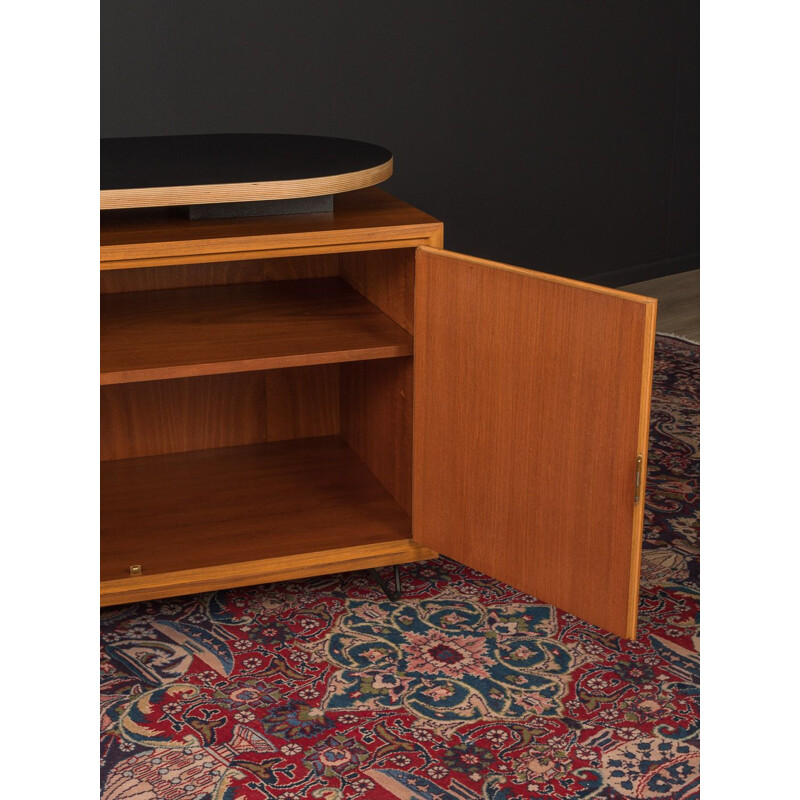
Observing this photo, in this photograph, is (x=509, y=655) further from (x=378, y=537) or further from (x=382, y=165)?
(x=382, y=165)

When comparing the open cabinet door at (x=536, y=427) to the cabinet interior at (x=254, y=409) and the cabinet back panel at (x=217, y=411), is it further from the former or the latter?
the cabinet back panel at (x=217, y=411)

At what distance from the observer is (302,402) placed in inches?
109

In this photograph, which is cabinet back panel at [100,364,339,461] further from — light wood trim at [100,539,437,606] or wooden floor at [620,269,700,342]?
wooden floor at [620,269,700,342]

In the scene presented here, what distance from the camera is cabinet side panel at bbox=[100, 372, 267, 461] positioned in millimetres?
2596

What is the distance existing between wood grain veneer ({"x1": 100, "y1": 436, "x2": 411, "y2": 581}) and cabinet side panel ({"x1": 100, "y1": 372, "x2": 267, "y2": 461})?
0.03 m

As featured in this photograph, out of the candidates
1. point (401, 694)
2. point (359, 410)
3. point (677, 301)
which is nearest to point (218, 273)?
point (359, 410)

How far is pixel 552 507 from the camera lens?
6.16ft

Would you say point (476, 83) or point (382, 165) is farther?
point (476, 83)

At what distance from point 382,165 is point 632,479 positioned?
0.83 meters

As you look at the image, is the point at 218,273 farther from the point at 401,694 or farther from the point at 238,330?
the point at 401,694

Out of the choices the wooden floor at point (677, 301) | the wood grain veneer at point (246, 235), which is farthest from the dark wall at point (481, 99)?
the wood grain veneer at point (246, 235)

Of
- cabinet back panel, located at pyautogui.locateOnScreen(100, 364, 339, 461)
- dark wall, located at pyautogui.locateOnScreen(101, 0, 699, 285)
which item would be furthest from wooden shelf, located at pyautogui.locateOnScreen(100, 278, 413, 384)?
dark wall, located at pyautogui.locateOnScreen(101, 0, 699, 285)
